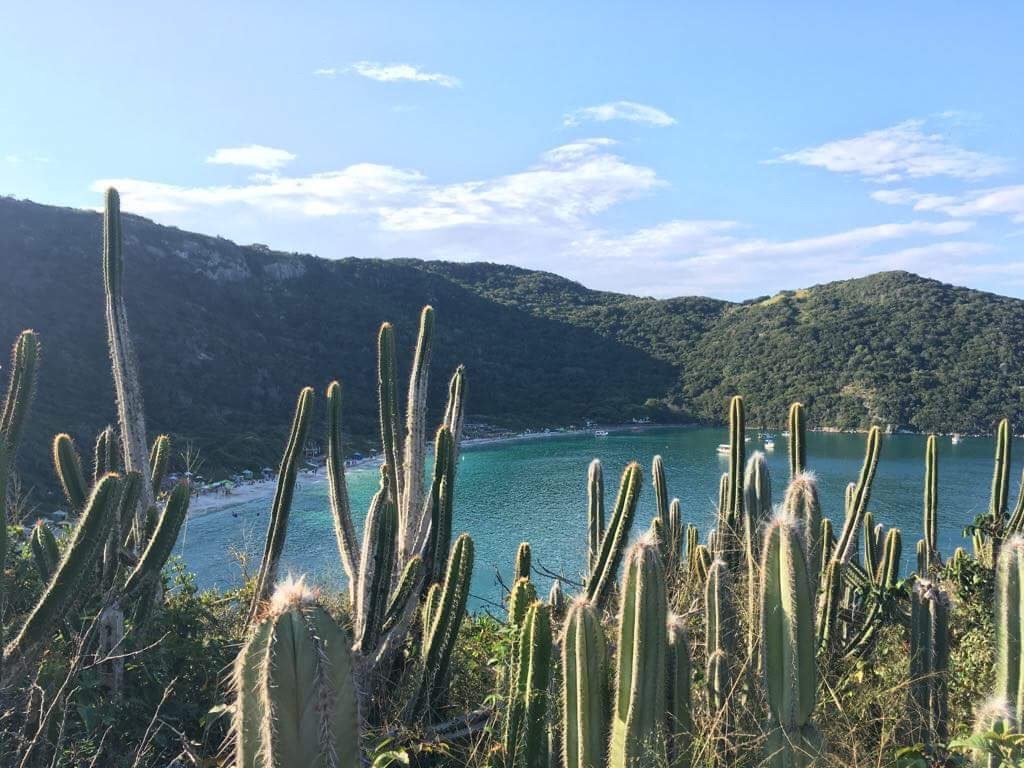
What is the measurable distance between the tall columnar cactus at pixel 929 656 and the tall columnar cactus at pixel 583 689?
1610mm

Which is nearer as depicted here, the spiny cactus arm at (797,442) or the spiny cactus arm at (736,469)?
the spiny cactus arm at (797,442)

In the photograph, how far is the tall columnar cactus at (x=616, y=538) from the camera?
373 centimetres

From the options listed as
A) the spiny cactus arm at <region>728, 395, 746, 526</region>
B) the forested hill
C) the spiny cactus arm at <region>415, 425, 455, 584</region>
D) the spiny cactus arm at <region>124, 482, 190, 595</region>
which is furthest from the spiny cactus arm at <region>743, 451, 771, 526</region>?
the forested hill

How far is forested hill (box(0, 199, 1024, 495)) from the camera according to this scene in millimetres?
34750

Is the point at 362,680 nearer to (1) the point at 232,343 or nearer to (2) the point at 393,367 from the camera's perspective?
(2) the point at 393,367

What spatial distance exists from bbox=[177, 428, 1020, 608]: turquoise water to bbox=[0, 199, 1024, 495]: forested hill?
12.8 ft

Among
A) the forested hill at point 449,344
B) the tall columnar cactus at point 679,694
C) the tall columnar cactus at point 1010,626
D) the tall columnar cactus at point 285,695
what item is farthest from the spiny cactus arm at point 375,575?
the forested hill at point 449,344

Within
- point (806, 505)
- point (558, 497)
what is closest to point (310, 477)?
point (558, 497)

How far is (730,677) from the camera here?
283cm

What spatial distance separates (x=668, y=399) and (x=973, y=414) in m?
22.4

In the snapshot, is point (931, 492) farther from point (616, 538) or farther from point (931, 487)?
point (616, 538)

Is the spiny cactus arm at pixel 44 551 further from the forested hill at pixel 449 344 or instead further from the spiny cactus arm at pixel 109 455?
the forested hill at pixel 449 344

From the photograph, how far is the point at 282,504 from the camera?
16.1 ft

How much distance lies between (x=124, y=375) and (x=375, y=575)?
199 centimetres
